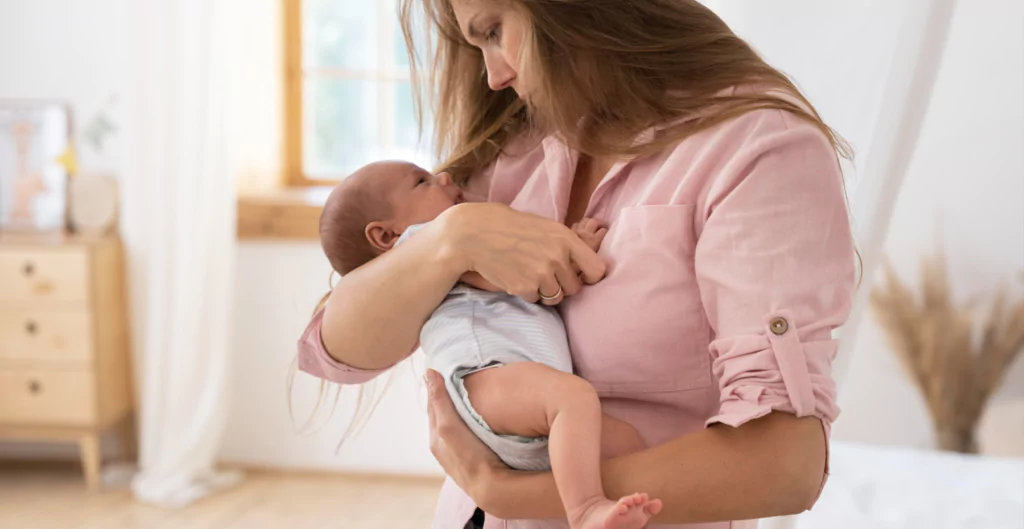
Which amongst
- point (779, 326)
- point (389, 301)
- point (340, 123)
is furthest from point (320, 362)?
point (340, 123)

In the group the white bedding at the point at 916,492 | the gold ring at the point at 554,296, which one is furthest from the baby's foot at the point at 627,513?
the white bedding at the point at 916,492

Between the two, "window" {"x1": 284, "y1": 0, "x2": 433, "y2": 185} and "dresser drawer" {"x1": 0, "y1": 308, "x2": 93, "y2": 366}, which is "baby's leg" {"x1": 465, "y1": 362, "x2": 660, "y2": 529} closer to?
"dresser drawer" {"x1": 0, "y1": 308, "x2": 93, "y2": 366}

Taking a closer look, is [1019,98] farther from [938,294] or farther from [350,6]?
[350,6]

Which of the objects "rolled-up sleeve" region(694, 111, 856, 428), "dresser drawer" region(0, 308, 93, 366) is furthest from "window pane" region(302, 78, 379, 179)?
"rolled-up sleeve" region(694, 111, 856, 428)

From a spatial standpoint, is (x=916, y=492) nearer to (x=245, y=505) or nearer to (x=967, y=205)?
(x=967, y=205)

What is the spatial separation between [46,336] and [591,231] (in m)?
Answer: 2.76

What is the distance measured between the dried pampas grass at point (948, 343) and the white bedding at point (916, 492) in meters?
0.74

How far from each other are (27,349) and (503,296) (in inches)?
107

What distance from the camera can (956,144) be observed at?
263 centimetres

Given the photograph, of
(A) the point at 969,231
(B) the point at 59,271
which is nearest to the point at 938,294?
(A) the point at 969,231

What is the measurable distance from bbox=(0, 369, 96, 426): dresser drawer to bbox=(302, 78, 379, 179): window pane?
1174 millimetres

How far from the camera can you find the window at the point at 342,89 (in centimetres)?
380

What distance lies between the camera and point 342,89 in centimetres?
386

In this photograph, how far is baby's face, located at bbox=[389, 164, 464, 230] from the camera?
4.34 feet
